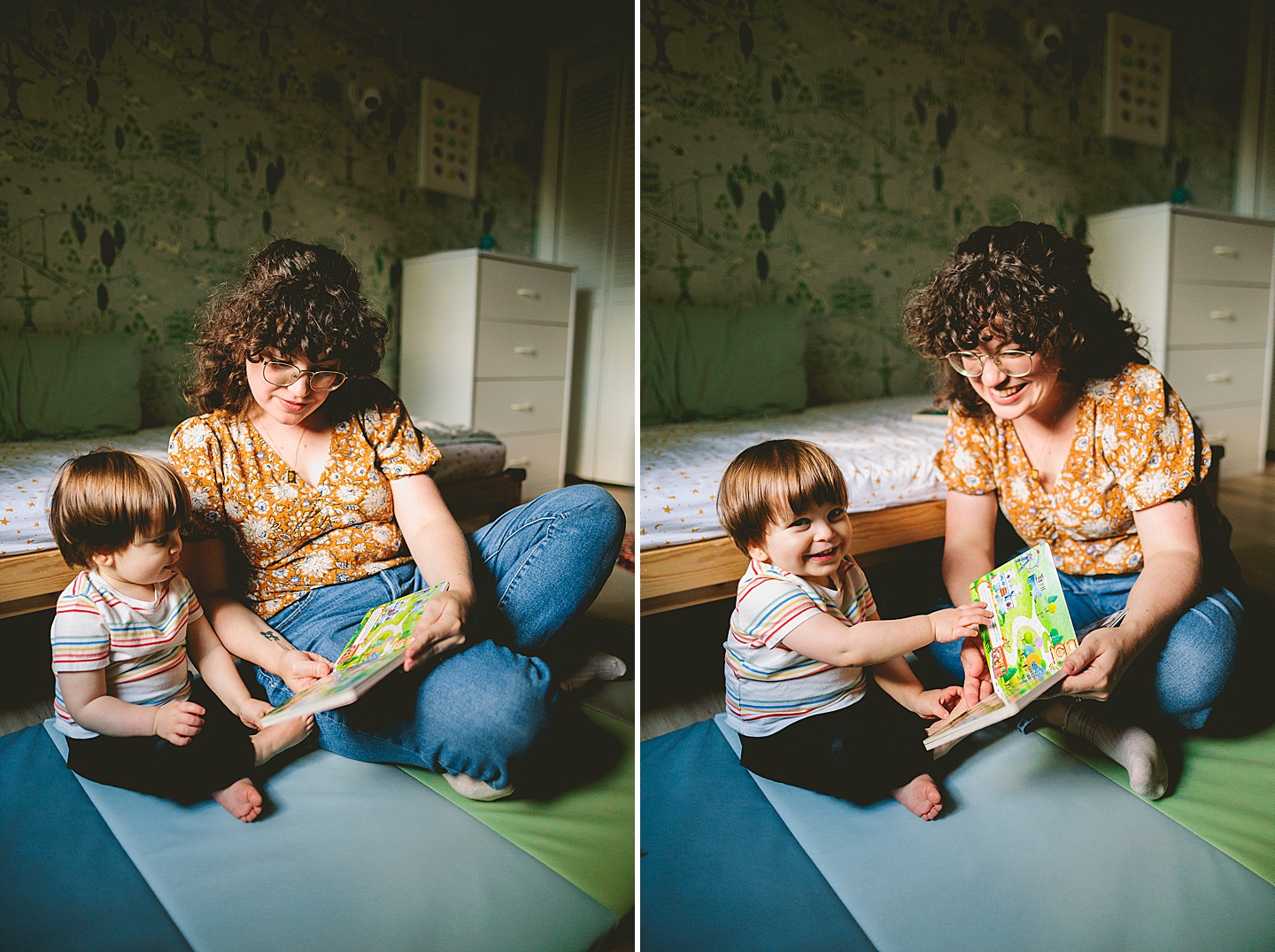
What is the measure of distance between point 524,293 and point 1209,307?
131 centimetres

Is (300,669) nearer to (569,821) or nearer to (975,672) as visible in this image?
(569,821)

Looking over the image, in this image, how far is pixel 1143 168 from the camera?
1834mm

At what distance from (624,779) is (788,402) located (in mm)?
858

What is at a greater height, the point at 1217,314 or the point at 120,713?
the point at 1217,314

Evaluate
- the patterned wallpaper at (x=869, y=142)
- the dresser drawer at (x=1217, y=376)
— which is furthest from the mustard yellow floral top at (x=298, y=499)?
the dresser drawer at (x=1217, y=376)

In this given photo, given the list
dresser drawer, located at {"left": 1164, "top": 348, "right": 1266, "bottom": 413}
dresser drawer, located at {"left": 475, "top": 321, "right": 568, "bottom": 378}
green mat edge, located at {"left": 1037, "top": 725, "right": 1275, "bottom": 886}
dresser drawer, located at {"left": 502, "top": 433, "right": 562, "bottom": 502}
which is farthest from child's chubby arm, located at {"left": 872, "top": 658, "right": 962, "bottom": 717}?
dresser drawer, located at {"left": 1164, "top": 348, "right": 1266, "bottom": 413}

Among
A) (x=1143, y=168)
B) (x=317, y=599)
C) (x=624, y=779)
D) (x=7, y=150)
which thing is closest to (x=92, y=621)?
(x=317, y=599)

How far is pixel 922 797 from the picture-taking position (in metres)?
0.75

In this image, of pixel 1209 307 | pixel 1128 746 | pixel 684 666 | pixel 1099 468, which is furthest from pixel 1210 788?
pixel 1209 307

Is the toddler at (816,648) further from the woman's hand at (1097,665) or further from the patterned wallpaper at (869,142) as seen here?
the patterned wallpaper at (869,142)

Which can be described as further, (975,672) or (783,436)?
(783,436)

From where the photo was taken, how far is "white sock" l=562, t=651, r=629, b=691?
1.08 metres

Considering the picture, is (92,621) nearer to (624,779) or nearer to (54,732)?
(54,732)

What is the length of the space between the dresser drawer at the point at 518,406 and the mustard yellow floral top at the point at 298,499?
1.49ft
